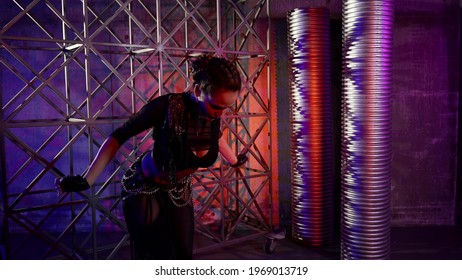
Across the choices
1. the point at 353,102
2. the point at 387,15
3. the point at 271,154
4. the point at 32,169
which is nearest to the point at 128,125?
the point at 353,102

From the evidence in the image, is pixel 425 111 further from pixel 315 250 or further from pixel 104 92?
pixel 104 92

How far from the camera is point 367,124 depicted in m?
4.95

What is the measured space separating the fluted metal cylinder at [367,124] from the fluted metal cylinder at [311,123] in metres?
0.76

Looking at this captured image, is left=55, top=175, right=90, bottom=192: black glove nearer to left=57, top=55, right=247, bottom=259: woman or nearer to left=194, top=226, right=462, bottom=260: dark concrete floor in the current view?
left=57, top=55, right=247, bottom=259: woman

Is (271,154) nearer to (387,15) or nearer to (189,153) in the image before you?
(387,15)

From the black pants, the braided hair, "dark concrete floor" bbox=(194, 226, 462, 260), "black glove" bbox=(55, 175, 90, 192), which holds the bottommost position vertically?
"dark concrete floor" bbox=(194, 226, 462, 260)

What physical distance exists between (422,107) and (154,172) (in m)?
5.42

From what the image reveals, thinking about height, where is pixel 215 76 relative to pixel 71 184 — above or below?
above

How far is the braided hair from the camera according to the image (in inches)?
98.8

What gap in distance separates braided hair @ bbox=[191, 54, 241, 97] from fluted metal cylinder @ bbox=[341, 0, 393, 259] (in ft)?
9.35

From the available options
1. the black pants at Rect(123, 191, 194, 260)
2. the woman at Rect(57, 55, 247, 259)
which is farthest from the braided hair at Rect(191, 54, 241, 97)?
the black pants at Rect(123, 191, 194, 260)

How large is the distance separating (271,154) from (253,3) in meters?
2.46

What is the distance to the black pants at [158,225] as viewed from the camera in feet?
9.39

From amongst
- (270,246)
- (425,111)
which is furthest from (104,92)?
(425,111)
